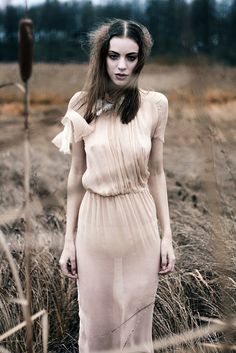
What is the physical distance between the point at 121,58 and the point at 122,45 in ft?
0.11

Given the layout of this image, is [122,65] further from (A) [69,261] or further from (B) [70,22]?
(B) [70,22]

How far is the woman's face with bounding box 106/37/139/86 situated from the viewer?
158 cm

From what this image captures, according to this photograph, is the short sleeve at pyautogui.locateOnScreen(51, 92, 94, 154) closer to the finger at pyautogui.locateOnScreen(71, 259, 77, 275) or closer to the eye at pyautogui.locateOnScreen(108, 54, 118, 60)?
the eye at pyautogui.locateOnScreen(108, 54, 118, 60)

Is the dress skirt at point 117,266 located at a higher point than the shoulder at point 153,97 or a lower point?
lower

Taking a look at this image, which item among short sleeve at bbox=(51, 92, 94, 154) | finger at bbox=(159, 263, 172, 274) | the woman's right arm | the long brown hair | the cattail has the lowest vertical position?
finger at bbox=(159, 263, 172, 274)

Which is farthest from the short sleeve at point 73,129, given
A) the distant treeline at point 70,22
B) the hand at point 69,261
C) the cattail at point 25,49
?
the distant treeline at point 70,22

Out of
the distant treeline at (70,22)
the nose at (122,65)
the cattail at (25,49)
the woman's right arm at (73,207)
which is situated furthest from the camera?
the distant treeline at (70,22)

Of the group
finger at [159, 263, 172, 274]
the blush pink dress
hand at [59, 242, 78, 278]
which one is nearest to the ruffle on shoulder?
the blush pink dress

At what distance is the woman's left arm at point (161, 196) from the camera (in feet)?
5.65

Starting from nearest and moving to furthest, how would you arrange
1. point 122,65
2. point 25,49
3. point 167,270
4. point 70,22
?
point 25,49, point 122,65, point 167,270, point 70,22

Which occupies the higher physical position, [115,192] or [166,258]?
[115,192]

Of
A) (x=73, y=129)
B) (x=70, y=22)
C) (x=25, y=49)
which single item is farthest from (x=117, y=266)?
(x=70, y=22)

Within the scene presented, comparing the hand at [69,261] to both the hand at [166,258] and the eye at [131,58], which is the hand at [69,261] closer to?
the hand at [166,258]

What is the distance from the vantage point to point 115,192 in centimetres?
163
